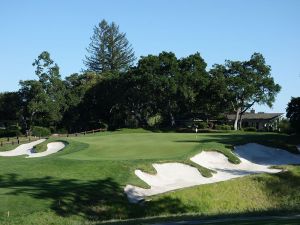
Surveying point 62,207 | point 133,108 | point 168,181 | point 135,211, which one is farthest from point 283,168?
point 133,108

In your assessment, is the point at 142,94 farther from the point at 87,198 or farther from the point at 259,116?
the point at 87,198

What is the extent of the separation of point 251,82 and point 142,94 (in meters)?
18.7

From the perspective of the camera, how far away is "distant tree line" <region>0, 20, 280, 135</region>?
8000 cm

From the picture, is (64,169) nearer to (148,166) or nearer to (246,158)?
(148,166)

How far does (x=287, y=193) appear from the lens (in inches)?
1021

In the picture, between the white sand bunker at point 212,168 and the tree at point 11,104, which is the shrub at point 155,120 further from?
A: the white sand bunker at point 212,168

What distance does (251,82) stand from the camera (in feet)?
280

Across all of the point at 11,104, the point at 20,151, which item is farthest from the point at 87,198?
the point at 11,104

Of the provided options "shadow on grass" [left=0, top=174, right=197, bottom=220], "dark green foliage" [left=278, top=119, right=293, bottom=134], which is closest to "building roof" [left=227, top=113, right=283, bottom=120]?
"dark green foliage" [left=278, top=119, right=293, bottom=134]

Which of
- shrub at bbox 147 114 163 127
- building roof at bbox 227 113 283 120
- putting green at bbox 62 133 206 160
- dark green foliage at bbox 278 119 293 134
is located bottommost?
putting green at bbox 62 133 206 160

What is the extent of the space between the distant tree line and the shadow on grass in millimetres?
55206

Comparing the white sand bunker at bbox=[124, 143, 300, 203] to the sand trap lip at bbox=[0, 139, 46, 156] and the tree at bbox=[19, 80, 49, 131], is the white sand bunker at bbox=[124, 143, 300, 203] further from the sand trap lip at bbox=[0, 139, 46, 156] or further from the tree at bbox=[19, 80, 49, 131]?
the tree at bbox=[19, 80, 49, 131]

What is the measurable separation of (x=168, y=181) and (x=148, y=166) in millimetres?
1459

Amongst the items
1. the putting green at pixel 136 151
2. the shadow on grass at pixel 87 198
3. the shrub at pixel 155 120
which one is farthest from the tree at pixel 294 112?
the shadow on grass at pixel 87 198
